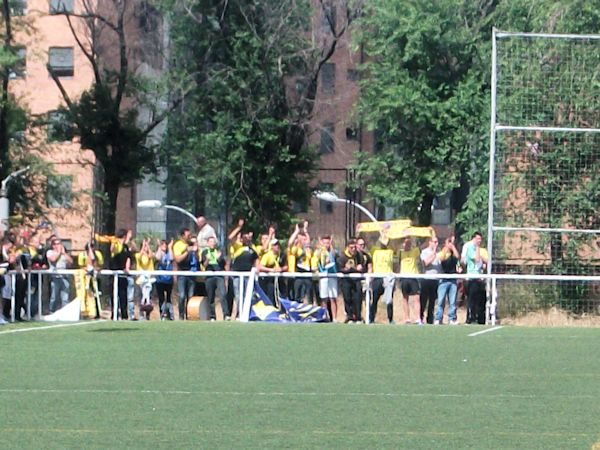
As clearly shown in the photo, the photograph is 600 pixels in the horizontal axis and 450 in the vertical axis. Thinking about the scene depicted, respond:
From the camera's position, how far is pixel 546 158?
86.6 ft

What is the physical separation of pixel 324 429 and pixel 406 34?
34885 mm

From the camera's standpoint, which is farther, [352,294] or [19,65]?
[19,65]

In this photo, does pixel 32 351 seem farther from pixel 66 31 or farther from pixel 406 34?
pixel 66 31

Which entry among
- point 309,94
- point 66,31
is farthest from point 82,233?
point 309,94

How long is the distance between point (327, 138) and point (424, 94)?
7077 mm

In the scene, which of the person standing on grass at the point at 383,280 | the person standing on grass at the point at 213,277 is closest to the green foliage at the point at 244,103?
the person standing on grass at the point at 213,277

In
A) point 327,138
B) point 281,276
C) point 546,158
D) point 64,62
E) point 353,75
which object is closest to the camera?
point 281,276

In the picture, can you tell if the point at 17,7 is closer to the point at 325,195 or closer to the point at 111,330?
the point at 325,195

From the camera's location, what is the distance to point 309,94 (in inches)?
1751

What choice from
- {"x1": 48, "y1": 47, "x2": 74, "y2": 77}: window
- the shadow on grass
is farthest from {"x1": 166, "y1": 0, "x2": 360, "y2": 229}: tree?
{"x1": 48, "y1": 47, "x2": 74, "y2": 77}: window

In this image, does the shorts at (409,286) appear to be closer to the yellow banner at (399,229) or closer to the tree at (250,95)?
the yellow banner at (399,229)

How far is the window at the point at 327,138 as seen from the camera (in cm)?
4614

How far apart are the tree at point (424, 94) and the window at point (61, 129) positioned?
9.38m

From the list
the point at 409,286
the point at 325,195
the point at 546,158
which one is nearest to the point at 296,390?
the point at 409,286
